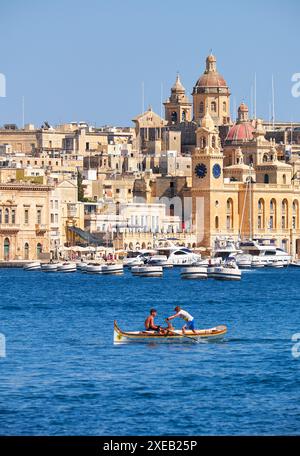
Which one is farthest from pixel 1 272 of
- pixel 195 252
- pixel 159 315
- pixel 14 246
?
pixel 159 315

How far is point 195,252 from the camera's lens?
137125 millimetres

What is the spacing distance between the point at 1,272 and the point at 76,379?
72.6m

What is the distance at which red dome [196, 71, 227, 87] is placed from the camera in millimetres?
171875

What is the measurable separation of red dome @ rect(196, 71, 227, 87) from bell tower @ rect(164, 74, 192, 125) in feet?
21.7

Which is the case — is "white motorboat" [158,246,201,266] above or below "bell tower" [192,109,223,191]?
below

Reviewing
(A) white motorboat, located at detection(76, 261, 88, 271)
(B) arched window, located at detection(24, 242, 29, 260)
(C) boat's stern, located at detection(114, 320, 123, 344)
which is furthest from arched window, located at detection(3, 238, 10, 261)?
(C) boat's stern, located at detection(114, 320, 123, 344)

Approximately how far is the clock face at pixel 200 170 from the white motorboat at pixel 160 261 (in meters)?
24.7

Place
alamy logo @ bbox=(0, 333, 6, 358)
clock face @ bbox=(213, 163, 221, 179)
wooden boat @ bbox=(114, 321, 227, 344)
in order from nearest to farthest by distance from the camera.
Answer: alamy logo @ bbox=(0, 333, 6, 358)
wooden boat @ bbox=(114, 321, 227, 344)
clock face @ bbox=(213, 163, 221, 179)

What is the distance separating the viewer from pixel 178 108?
180 meters

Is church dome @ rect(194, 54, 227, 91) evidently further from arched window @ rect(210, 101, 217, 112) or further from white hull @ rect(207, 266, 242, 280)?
white hull @ rect(207, 266, 242, 280)

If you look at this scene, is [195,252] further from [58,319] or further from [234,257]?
[58,319]

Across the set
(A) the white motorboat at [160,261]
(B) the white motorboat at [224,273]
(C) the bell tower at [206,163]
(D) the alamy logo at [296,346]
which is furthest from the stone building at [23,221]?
(D) the alamy logo at [296,346]

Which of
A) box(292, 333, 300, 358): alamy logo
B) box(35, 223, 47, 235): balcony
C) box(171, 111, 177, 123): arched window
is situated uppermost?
box(171, 111, 177, 123): arched window

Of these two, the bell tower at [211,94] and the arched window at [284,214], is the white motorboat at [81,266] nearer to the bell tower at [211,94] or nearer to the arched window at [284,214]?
the arched window at [284,214]
